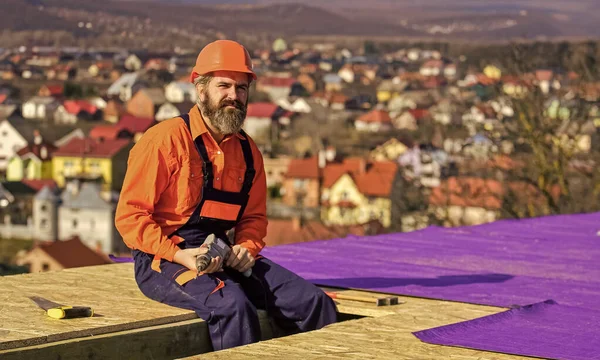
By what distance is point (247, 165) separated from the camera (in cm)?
611

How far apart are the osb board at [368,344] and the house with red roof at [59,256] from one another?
29026mm

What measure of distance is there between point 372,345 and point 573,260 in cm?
341

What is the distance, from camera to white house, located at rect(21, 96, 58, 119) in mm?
111188

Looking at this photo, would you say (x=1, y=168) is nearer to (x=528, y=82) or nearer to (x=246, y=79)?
(x=528, y=82)

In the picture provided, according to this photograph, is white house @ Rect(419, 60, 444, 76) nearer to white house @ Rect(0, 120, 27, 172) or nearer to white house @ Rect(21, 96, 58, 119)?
white house @ Rect(21, 96, 58, 119)

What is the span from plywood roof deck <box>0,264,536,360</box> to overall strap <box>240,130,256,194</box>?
66cm

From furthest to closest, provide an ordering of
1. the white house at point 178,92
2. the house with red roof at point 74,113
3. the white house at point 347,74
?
the white house at point 347,74 → the white house at point 178,92 → the house with red roof at point 74,113

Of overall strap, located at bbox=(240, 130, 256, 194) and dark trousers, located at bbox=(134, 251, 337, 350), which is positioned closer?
dark trousers, located at bbox=(134, 251, 337, 350)

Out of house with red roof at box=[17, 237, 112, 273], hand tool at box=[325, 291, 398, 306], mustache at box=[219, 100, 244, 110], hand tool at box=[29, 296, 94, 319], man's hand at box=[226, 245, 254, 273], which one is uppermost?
mustache at box=[219, 100, 244, 110]

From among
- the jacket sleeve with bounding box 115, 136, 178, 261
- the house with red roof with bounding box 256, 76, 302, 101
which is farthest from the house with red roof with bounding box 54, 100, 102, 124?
the jacket sleeve with bounding box 115, 136, 178, 261

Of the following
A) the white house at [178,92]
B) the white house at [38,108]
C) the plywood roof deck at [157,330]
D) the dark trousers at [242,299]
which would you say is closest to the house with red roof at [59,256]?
the plywood roof deck at [157,330]

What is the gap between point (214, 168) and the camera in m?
6.00

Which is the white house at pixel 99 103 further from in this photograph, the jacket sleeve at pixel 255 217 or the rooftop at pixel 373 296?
the jacket sleeve at pixel 255 217

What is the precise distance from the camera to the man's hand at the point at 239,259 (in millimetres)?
5973
